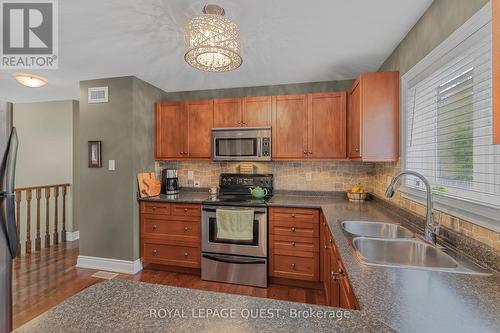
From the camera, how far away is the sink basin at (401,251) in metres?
A: 1.33

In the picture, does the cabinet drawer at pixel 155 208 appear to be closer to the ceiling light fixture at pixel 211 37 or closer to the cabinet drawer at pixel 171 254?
the cabinet drawer at pixel 171 254

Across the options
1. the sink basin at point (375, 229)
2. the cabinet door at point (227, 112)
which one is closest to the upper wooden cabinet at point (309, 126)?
the cabinet door at point (227, 112)

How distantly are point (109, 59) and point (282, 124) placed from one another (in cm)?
201

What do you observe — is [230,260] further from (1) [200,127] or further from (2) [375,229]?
(1) [200,127]

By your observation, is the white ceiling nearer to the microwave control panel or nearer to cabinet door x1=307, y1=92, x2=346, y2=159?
cabinet door x1=307, y1=92, x2=346, y2=159

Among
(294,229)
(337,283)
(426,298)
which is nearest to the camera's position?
(426,298)

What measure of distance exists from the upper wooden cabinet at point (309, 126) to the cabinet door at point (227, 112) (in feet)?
1.54

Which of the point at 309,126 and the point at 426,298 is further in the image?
the point at 309,126

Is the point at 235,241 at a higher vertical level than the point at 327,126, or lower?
lower

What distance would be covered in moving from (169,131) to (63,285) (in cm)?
214

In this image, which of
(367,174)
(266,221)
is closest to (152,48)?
(266,221)

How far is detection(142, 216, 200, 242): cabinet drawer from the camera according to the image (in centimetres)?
288

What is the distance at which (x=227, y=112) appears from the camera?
3.18 metres

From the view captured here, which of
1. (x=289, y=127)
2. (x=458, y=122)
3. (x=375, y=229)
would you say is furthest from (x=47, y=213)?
(x=458, y=122)
